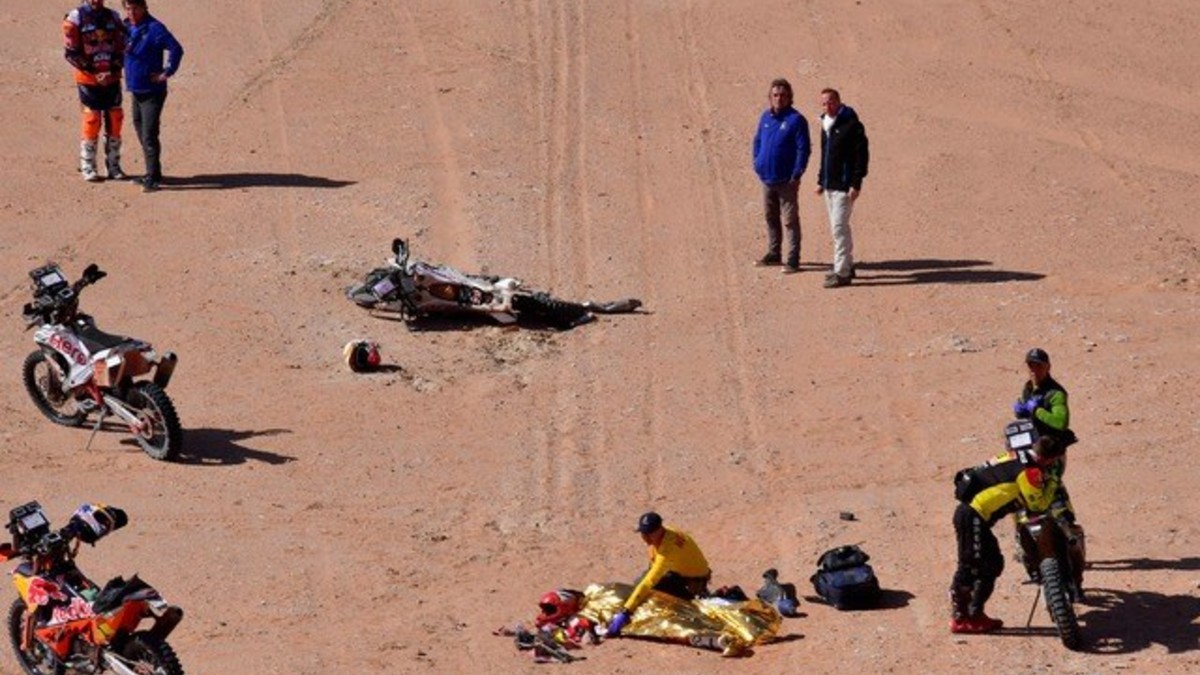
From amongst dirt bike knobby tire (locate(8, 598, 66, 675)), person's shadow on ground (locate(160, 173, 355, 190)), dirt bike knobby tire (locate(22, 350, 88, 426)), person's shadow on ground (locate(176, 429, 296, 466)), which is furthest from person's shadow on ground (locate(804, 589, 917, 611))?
person's shadow on ground (locate(160, 173, 355, 190))

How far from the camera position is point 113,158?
22875mm

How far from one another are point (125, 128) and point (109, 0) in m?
3.45

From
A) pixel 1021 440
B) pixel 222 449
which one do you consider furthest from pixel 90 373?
pixel 1021 440

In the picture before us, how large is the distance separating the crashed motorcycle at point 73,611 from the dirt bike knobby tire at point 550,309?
20.6 ft

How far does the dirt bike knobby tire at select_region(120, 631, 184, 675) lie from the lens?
12.9 meters

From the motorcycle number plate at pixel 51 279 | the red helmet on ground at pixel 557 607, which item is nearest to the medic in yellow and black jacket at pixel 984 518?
the red helmet on ground at pixel 557 607

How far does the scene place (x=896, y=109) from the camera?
963 inches

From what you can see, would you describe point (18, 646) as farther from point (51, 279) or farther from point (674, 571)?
point (51, 279)

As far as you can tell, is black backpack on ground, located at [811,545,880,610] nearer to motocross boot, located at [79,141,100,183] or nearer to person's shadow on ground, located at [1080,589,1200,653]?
person's shadow on ground, located at [1080,589,1200,653]

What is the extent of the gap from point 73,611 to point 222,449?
413 cm

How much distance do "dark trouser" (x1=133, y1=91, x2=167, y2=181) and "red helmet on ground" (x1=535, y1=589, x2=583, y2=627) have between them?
942 centimetres

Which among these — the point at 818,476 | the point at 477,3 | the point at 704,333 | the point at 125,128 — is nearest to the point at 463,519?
→ the point at 818,476

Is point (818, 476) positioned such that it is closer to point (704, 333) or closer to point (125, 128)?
point (704, 333)

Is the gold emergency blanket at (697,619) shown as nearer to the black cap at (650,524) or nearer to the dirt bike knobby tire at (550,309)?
the black cap at (650,524)
